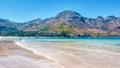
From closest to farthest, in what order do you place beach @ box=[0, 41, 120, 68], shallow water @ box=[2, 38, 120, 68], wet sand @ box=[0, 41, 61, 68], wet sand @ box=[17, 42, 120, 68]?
1. wet sand @ box=[0, 41, 61, 68]
2. beach @ box=[0, 41, 120, 68]
3. wet sand @ box=[17, 42, 120, 68]
4. shallow water @ box=[2, 38, 120, 68]

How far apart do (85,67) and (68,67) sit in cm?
155

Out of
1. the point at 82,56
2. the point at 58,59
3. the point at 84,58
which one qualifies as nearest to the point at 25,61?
the point at 58,59

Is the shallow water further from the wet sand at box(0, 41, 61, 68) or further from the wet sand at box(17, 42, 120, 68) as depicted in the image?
the wet sand at box(0, 41, 61, 68)

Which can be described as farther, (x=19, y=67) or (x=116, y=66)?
(x=116, y=66)

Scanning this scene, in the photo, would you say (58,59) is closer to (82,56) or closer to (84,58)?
(84,58)

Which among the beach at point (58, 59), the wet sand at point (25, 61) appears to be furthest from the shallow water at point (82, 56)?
the wet sand at point (25, 61)

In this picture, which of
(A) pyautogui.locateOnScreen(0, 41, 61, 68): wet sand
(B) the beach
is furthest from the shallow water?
(A) pyautogui.locateOnScreen(0, 41, 61, 68): wet sand

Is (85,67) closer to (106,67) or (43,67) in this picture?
(106,67)

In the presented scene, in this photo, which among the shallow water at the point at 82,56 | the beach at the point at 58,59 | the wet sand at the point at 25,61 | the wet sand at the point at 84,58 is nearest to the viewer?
the wet sand at the point at 25,61

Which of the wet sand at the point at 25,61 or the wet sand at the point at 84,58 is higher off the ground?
the wet sand at the point at 25,61

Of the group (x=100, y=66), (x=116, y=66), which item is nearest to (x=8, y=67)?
(x=100, y=66)

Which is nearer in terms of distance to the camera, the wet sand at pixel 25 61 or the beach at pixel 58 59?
the wet sand at pixel 25 61

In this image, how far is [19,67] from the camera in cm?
1878

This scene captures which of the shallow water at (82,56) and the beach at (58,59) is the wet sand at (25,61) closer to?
the beach at (58,59)
